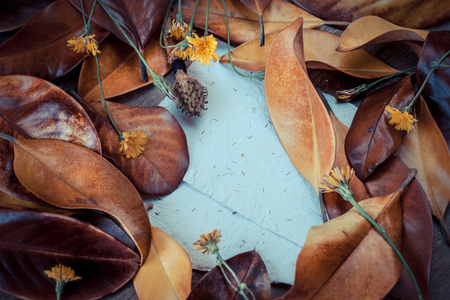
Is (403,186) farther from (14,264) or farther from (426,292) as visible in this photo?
(14,264)

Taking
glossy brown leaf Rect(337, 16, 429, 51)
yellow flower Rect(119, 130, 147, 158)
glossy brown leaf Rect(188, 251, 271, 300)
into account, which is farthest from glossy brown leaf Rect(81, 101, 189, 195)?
glossy brown leaf Rect(337, 16, 429, 51)

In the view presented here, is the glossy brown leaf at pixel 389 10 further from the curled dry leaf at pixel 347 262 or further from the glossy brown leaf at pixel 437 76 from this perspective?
the curled dry leaf at pixel 347 262

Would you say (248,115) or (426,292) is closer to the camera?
(426,292)

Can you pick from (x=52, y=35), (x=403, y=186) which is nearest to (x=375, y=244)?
(x=403, y=186)

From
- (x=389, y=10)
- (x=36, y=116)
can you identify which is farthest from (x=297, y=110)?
(x=36, y=116)

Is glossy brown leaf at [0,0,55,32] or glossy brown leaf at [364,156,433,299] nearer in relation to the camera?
glossy brown leaf at [364,156,433,299]

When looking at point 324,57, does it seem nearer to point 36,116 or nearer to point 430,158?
point 430,158

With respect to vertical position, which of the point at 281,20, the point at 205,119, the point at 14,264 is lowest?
the point at 14,264

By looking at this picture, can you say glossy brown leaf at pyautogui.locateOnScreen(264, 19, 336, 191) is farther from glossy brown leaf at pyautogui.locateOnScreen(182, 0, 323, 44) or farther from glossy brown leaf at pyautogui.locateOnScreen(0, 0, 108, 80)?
glossy brown leaf at pyautogui.locateOnScreen(0, 0, 108, 80)
